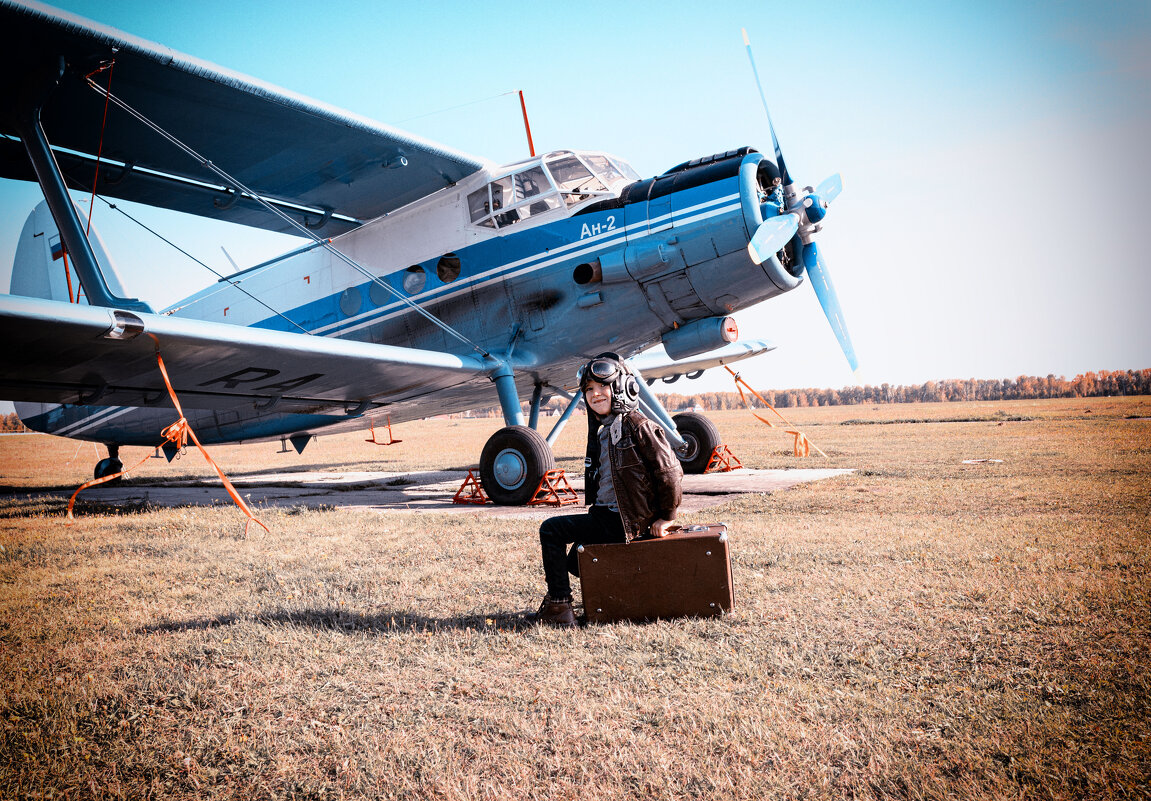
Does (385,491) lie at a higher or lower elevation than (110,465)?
lower

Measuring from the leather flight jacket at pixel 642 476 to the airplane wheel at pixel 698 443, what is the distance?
7152mm

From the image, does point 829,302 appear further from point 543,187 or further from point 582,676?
point 582,676

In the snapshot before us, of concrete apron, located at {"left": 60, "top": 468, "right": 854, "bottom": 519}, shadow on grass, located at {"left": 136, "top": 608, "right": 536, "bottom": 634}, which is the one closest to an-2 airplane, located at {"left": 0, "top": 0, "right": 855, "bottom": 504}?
concrete apron, located at {"left": 60, "top": 468, "right": 854, "bottom": 519}

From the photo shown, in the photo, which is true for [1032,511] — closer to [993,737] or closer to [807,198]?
[807,198]

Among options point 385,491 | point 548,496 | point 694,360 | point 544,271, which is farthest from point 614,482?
point 694,360

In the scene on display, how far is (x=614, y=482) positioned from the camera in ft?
10.7

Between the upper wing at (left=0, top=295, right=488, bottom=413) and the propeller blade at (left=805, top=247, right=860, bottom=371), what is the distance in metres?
4.29

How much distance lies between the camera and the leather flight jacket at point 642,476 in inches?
124

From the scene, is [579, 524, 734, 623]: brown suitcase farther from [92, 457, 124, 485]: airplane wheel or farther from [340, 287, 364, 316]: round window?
[92, 457, 124, 485]: airplane wheel

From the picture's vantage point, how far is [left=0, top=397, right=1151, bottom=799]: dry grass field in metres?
1.96

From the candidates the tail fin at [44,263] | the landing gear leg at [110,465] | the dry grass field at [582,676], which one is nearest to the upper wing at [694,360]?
the dry grass field at [582,676]

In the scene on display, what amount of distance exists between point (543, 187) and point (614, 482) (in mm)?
5954

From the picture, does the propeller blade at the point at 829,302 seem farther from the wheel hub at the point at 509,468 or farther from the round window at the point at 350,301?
the round window at the point at 350,301

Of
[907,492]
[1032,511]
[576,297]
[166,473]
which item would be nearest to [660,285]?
[576,297]
